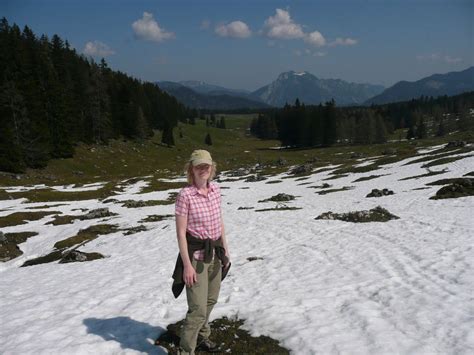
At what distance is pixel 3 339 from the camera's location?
32.7ft

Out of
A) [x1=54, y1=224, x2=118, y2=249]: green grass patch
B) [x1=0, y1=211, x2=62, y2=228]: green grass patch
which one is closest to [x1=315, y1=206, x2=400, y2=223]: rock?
[x1=54, y1=224, x2=118, y2=249]: green grass patch

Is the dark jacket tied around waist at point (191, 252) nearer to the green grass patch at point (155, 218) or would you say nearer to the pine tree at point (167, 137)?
the green grass patch at point (155, 218)

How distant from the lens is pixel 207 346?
8.26m

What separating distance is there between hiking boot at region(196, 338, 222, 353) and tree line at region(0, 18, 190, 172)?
250 feet

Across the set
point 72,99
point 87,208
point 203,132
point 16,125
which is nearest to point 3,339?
point 87,208

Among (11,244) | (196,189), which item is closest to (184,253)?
(196,189)

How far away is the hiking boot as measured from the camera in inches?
324

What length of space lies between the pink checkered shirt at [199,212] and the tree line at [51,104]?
252ft

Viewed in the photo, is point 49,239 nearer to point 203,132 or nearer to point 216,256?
point 216,256

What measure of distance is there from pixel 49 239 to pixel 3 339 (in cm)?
2232

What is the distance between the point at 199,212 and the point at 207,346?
3.27 meters

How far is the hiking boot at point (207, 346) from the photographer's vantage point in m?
8.24

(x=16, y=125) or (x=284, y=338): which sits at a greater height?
(x=16, y=125)

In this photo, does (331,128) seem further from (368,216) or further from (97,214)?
(368,216)
